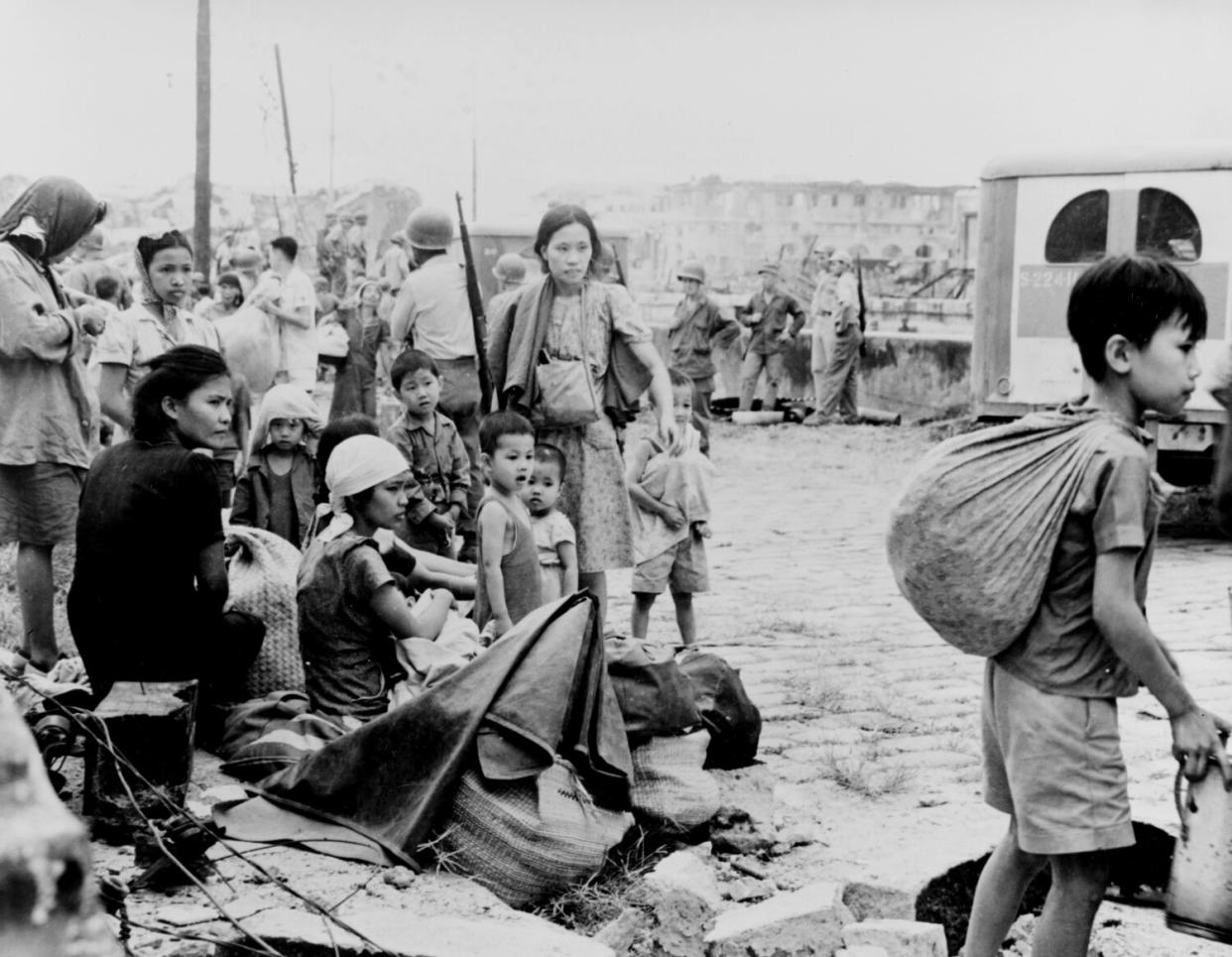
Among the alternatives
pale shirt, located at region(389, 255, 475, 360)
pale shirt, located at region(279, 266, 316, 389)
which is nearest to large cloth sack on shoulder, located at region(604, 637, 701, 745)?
pale shirt, located at region(389, 255, 475, 360)

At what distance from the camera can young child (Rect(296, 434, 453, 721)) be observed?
16.9 feet

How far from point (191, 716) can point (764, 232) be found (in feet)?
209

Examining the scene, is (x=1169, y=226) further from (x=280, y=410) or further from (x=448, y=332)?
(x=280, y=410)

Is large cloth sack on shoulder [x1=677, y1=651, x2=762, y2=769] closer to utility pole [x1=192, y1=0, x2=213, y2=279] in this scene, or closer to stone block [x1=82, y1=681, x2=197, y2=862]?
stone block [x1=82, y1=681, x2=197, y2=862]

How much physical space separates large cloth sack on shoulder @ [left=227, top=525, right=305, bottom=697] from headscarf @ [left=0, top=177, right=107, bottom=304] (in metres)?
1.57

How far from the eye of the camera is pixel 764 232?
66562mm

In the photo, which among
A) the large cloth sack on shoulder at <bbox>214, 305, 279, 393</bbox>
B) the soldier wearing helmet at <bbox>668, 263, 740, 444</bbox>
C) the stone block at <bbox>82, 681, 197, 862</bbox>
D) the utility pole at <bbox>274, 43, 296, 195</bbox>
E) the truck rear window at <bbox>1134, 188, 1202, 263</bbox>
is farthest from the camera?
the utility pole at <bbox>274, 43, 296, 195</bbox>

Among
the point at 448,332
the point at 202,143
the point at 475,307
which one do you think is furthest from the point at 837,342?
the point at 475,307

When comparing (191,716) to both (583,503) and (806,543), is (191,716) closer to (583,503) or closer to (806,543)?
(583,503)

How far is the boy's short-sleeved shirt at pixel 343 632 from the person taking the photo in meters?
→ 5.16

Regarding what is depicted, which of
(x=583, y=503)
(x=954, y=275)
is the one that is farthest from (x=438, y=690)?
(x=954, y=275)

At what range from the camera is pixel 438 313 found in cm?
875

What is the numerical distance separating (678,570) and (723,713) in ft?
5.81

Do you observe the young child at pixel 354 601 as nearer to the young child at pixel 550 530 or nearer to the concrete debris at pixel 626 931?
the young child at pixel 550 530
